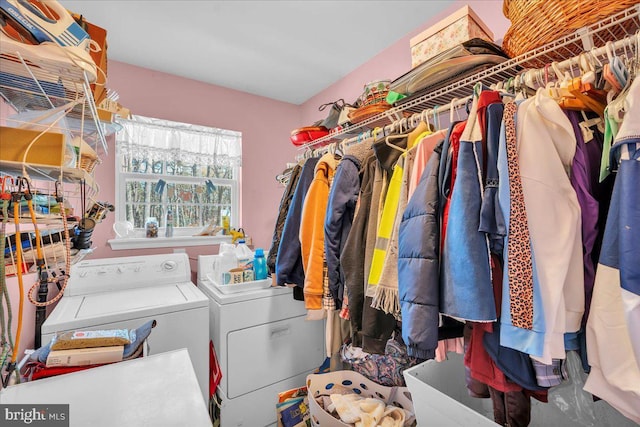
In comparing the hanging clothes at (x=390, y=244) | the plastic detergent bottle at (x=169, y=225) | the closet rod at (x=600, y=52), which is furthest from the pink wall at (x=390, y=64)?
the plastic detergent bottle at (x=169, y=225)

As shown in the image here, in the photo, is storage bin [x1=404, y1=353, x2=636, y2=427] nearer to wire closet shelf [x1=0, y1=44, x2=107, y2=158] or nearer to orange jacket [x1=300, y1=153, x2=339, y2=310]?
orange jacket [x1=300, y1=153, x2=339, y2=310]

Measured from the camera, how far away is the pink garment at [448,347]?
98 cm

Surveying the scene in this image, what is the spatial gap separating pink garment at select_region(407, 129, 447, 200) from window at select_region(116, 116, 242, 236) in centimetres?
219

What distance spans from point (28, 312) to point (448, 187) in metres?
2.12

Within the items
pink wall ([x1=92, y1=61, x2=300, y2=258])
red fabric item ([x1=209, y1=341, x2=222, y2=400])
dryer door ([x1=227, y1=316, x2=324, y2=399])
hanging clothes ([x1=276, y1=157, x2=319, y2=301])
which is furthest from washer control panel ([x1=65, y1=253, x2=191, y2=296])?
hanging clothes ([x1=276, y1=157, x2=319, y2=301])

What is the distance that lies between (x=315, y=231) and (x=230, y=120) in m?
1.98

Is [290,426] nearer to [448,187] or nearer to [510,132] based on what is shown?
[448,187]

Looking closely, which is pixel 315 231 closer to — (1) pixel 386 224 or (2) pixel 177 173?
(1) pixel 386 224

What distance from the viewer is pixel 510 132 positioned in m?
0.78

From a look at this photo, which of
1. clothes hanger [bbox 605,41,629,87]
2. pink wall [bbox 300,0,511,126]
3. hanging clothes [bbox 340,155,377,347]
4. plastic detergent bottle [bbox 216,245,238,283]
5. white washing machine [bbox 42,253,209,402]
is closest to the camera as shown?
clothes hanger [bbox 605,41,629,87]

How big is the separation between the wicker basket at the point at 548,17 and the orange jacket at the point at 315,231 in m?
0.86

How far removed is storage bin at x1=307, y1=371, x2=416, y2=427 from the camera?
1432mm

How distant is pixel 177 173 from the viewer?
269 centimetres

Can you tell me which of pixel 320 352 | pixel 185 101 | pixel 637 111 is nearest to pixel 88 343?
pixel 320 352
